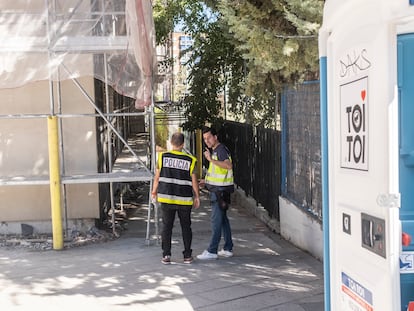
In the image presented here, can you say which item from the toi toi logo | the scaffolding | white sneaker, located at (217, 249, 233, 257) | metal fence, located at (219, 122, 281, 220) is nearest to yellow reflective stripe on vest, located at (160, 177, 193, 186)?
white sneaker, located at (217, 249, 233, 257)

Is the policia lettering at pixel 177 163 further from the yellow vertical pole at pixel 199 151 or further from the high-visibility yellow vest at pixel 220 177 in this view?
the yellow vertical pole at pixel 199 151

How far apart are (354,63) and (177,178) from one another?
3959 mm

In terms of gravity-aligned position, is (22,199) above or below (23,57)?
below

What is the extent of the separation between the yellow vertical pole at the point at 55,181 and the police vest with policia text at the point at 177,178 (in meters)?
1.81

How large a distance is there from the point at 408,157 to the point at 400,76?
412 millimetres

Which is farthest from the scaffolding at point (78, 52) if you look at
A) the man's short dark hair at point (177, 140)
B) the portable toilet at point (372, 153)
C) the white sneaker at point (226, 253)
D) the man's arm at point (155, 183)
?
the portable toilet at point (372, 153)

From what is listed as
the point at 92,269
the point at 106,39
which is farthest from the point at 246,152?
the point at 92,269

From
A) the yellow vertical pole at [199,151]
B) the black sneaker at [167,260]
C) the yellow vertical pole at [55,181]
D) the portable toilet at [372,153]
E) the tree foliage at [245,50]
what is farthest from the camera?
the yellow vertical pole at [199,151]

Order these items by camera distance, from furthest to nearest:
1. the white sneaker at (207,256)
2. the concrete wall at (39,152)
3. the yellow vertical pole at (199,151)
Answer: the yellow vertical pole at (199,151)
the concrete wall at (39,152)
the white sneaker at (207,256)

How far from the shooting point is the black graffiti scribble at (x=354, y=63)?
3.08 meters

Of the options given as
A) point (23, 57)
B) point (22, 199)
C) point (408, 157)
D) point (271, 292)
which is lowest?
point (271, 292)

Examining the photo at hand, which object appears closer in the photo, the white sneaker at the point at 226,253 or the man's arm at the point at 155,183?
the man's arm at the point at 155,183

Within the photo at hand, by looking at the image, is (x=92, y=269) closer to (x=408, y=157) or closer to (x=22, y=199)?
(x=22, y=199)

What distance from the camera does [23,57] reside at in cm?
808
